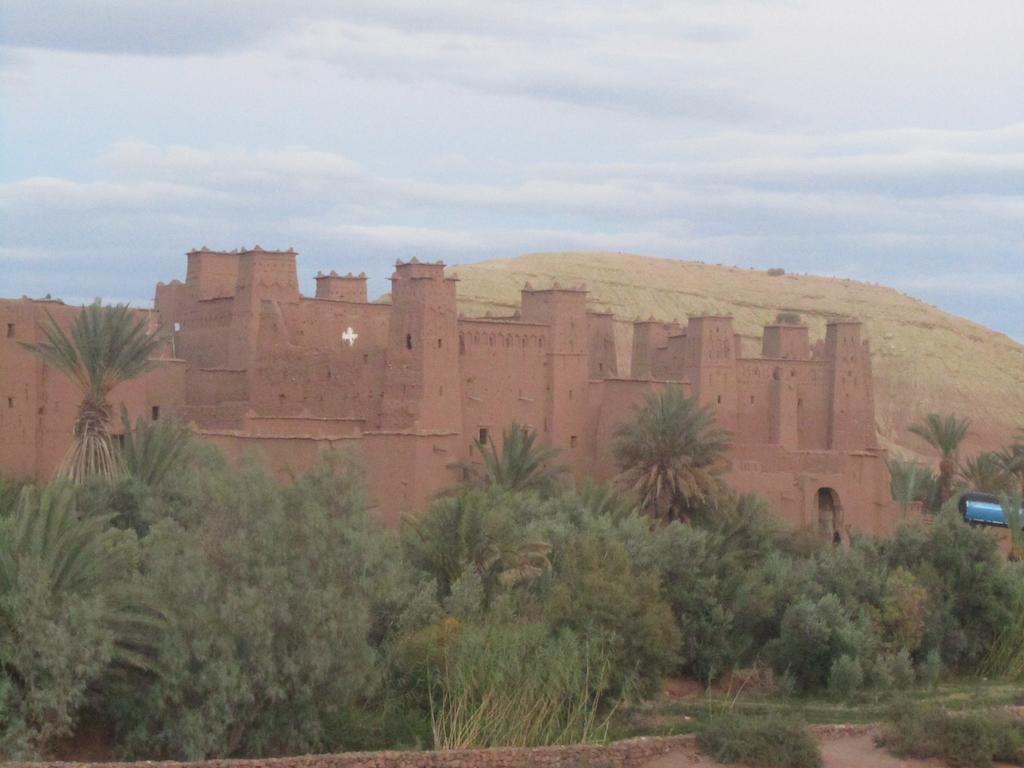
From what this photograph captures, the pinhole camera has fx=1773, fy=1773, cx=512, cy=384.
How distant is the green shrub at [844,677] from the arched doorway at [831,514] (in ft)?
59.0

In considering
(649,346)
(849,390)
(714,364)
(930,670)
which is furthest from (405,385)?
(849,390)

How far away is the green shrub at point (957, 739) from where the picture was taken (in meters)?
20.8

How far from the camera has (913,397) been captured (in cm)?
7681

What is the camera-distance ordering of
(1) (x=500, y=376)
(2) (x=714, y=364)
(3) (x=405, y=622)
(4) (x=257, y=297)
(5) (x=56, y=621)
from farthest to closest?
(2) (x=714, y=364) < (1) (x=500, y=376) < (4) (x=257, y=297) < (3) (x=405, y=622) < (5) (x=56, y=621)

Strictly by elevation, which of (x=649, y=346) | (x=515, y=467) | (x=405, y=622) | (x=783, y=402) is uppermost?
(x=649, y=346)

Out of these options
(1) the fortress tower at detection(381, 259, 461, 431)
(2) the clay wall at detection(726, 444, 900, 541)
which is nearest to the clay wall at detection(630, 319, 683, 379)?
(2) the clay wall at detection(726, 444, 900, 541)

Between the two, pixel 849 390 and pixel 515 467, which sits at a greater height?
pixel 849 390

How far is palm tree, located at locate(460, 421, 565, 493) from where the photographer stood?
36.9 metres

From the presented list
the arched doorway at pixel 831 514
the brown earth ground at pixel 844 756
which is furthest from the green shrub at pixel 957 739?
the arched doorway at pixel 831 514

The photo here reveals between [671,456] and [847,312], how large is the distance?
179ft

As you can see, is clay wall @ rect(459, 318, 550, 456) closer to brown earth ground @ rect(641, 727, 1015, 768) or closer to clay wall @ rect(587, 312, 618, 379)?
clay wall @ rect(587, 312, 618, 379)

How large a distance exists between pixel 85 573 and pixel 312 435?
15220 mm

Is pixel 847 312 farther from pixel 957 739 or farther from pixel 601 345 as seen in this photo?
pixel 957 739

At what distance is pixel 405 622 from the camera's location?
23000 mm
